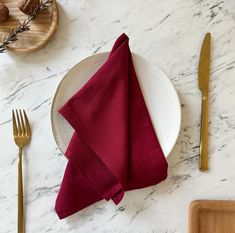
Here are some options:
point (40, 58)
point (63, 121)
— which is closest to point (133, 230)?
point (63, 121)

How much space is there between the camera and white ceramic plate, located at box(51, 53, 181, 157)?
2.44ft

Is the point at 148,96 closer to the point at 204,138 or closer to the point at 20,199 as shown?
the point at 204,138

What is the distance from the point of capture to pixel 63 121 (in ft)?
2.46

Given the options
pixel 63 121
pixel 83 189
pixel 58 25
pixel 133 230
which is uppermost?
pixel 58 25

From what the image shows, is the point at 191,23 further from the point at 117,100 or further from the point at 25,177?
the point at 25,177

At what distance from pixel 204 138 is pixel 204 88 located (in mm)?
88

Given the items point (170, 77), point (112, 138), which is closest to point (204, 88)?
point (170, 77)

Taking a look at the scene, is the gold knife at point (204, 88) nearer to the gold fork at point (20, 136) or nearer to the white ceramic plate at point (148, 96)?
the white ceramic plate at point (148, 96)

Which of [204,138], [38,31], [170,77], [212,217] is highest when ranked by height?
[38,31]

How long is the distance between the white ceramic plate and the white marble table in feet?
0.12

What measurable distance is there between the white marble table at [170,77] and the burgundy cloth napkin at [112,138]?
0.15 ft

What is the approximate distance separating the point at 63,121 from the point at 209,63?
277 millimetres

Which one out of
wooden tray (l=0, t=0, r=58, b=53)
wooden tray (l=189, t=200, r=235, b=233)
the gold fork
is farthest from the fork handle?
wooden tray (l=189, t=200, r=235, b=233)

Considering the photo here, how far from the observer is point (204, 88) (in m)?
0.77
